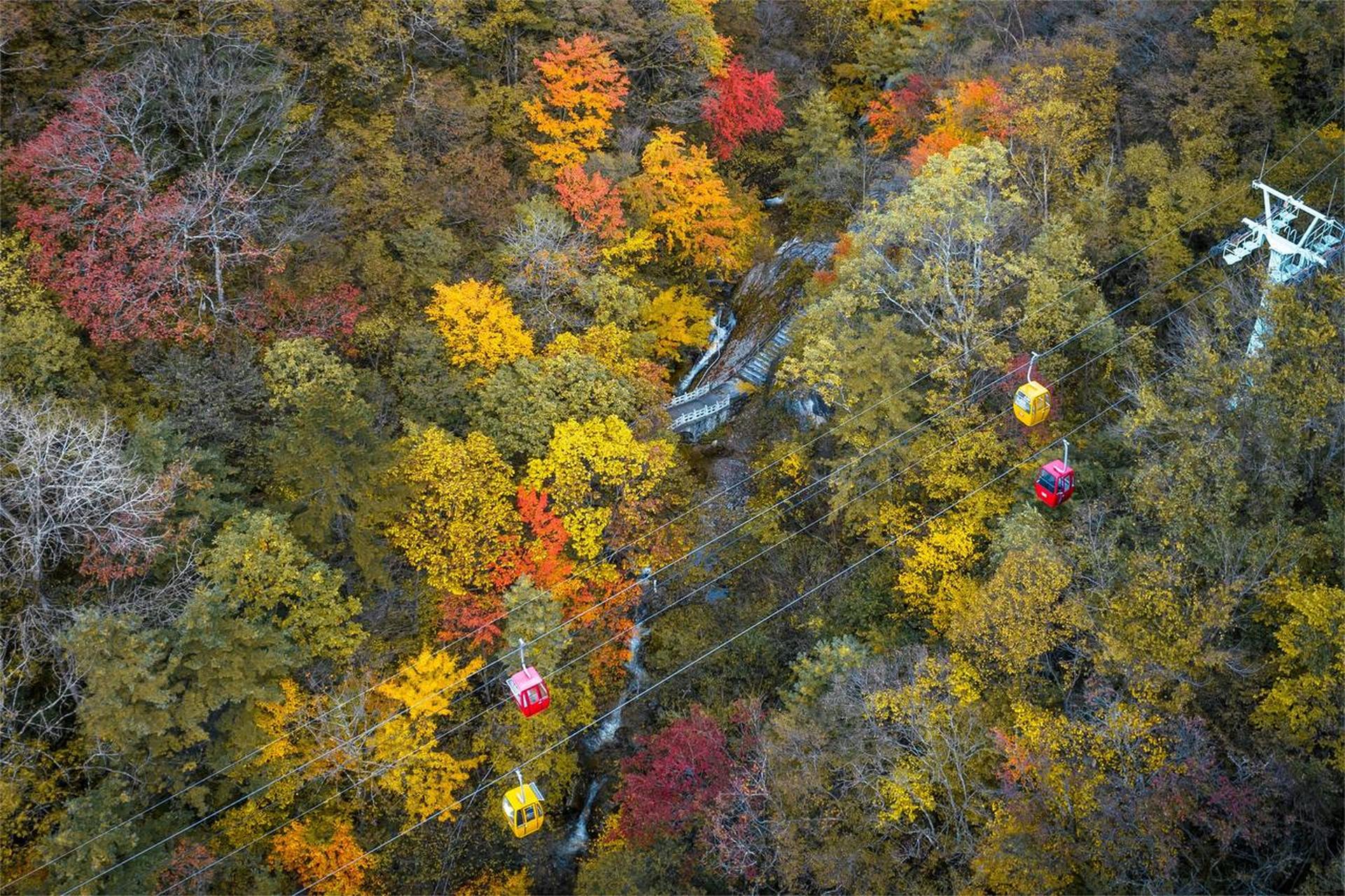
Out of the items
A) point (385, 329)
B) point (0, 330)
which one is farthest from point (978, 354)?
point (0, 330)

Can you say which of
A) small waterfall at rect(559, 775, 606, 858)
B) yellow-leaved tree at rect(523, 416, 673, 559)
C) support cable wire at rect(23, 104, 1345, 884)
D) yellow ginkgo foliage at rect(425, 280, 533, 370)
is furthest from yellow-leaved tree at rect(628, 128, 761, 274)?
small waterfall at rect(559, 775, 606, 858)

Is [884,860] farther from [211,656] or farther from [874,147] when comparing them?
[874,147]

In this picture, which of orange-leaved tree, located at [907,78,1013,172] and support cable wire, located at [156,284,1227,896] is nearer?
support cable wire, located at [156,284,1227,896]

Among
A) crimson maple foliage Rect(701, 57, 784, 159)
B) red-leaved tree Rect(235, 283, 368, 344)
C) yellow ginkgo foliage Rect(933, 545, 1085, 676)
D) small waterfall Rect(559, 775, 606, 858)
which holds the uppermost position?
red-leaved tree Rect(235, 283, 368, 344)

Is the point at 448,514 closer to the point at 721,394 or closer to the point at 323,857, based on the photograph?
the point at 323,857

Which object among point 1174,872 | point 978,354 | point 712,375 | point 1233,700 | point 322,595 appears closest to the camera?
point 1174,872

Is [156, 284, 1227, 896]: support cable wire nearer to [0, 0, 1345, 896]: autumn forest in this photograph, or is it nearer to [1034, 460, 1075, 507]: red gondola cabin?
[0, 0, 1345, 896]: autumn forest

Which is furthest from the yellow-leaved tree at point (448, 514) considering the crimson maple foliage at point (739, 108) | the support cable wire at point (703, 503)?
the crimson maple foliage at point (739, 108)
